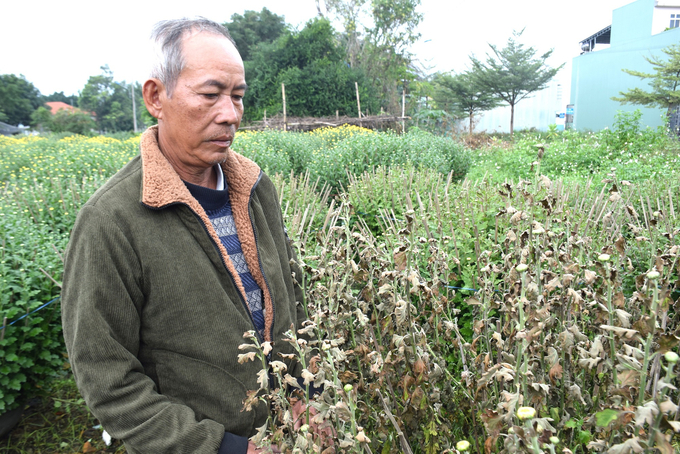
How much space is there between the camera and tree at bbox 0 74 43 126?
58.3 meters

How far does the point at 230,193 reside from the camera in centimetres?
178

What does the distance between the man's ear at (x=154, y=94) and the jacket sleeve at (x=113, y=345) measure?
1.34 ft

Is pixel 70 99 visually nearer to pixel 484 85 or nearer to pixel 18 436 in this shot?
pixel 484 85

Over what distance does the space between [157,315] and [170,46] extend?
865 millimetres

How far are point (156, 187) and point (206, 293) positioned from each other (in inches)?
14.8

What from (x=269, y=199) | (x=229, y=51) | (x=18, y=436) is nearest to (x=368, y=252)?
(x=269, y=199)

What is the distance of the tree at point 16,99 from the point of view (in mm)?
58312

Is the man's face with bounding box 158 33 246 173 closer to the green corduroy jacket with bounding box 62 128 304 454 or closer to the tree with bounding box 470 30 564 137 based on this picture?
the green corduroy jacket with bounding box 62 128 304 454

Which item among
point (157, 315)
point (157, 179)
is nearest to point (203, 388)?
point (157, 315)

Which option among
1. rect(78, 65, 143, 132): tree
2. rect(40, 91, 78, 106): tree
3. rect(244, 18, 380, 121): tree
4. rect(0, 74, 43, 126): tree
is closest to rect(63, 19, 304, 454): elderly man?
rect(244, 18, 380, 121): tree

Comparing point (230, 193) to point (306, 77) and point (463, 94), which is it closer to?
point (306, 77)

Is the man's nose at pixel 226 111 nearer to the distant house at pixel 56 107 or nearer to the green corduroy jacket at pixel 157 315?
the green corduroy jacket at pixel 157 315

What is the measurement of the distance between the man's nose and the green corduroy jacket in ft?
0.79

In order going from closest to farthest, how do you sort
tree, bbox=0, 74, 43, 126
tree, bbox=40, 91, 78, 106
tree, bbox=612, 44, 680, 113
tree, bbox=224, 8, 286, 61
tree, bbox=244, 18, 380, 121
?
tree, bbox=612, 44, 680, 113 → tree, bbox=244, 18, 380, 121 → tree, bbox=224, 8, 286, 61 → tree, bbox=0, 74, 43, 126 → tree, bbox=40, 91, 78, 106
